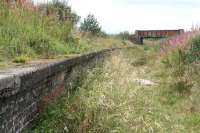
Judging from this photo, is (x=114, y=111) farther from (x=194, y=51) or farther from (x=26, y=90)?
(x=194, y=51)

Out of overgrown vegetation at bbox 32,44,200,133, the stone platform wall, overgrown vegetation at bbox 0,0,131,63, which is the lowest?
overgrown vegetation at bbox 32,44,200,133

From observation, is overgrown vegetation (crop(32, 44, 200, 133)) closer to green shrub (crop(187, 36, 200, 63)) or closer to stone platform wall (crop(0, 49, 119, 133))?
stone platform wall (crop(0, 49, 119, 133))

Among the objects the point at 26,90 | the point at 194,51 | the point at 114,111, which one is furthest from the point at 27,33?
the point at 194,51

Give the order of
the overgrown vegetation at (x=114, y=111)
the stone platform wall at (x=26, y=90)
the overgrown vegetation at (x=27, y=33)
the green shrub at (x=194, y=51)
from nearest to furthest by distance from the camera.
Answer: the stone platform wall at (x=26, y=90)
the overgrown vegetation at (x=114, y=111)
the overgrown vegetation at (x=27, y=33)
the green shrub at (x=194, y=51)

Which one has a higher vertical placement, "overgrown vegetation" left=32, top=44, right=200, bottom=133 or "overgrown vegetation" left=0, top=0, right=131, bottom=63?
"overgrown vegetation" left=0, top=0, right=131, bottom=63

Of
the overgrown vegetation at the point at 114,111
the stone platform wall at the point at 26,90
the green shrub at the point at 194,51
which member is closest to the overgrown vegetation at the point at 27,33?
the stone platform wall at the point at 26,90

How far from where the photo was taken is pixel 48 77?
5801 mm

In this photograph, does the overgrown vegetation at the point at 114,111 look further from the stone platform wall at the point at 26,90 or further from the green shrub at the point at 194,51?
the green shrub at the point at 194,51

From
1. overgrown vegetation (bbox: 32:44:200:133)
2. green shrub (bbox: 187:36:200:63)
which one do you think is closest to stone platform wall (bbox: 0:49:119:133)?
overgrown vegetation (bbox: 32:44:200:133)

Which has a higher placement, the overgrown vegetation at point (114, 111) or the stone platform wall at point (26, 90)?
the stone platform wall at point (26, 90)

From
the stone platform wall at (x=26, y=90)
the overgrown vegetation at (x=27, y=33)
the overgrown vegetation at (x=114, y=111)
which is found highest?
the overgrown vegetation at (x=27, y=33)

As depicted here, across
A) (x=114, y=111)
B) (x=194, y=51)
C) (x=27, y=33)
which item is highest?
(x=27, y=33)

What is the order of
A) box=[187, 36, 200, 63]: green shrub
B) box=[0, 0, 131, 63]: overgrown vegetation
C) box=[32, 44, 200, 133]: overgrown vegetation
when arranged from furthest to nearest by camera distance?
box=[187, 36, 200, 63]: green shrub → box=[0, 0, 131, 63]: overgrown vegetation → box=[32, 44, 200, 133]: overgrown vegetation

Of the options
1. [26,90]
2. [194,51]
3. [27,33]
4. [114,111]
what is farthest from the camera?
[194,51]
